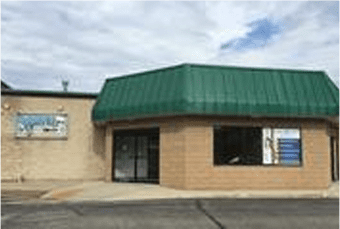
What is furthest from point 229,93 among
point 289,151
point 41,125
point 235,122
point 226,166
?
point 41,125

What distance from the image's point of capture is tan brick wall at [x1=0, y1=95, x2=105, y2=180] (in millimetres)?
22375

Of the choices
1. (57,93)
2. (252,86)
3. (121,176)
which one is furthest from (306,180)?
(57,93)

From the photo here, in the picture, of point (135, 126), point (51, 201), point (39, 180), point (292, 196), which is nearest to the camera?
point (51, 201)

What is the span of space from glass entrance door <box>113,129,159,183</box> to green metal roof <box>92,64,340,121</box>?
3.48 m

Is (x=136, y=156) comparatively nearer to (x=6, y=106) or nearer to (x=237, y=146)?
(x=237, y=146)

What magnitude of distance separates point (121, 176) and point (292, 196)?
1036cm

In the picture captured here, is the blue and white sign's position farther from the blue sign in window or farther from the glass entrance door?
the glass entrance door

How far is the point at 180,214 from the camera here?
1112cm

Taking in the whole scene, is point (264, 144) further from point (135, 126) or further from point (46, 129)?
point (46, 129)

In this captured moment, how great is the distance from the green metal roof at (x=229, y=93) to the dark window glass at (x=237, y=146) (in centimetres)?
122

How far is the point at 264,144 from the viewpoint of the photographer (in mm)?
18562

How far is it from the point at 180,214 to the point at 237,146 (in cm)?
788

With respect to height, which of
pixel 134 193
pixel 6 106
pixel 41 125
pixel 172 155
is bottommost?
pixel 134 193

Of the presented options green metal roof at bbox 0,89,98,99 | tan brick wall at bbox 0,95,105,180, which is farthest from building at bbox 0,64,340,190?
green metal roof at bbox 0,89,98,99
